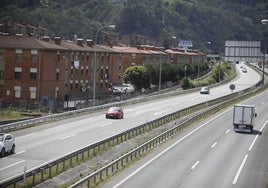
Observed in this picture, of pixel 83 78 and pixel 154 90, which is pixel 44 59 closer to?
pixel 83 78

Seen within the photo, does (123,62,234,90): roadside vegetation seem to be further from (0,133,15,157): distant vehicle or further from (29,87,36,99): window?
(0,133,15,157): distant vehicle

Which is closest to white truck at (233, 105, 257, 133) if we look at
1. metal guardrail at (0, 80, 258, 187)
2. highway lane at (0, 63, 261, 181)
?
metal guardrail at (0, 80, 258, 187)

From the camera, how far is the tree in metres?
89.8

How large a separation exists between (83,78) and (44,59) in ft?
49.3

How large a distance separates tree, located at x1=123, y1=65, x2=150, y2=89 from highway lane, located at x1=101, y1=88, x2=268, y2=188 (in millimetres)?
46644

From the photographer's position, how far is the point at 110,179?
76.1 ft

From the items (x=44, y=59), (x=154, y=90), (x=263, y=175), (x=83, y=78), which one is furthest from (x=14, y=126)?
(x=154, y=90)

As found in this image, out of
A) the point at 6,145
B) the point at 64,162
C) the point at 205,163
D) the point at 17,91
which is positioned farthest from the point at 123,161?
the point at 17,91

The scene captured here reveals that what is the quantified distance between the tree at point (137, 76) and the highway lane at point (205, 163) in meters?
46.6

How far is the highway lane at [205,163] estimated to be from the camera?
76.5 feet

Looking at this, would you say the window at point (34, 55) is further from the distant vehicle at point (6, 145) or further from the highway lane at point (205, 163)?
the distant vehicle at point (6, 145)

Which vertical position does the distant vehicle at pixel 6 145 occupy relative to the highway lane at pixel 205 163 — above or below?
above

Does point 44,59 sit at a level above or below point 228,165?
above

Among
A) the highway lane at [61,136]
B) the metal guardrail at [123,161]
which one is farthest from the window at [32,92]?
the metal guardrail at [123,161]
